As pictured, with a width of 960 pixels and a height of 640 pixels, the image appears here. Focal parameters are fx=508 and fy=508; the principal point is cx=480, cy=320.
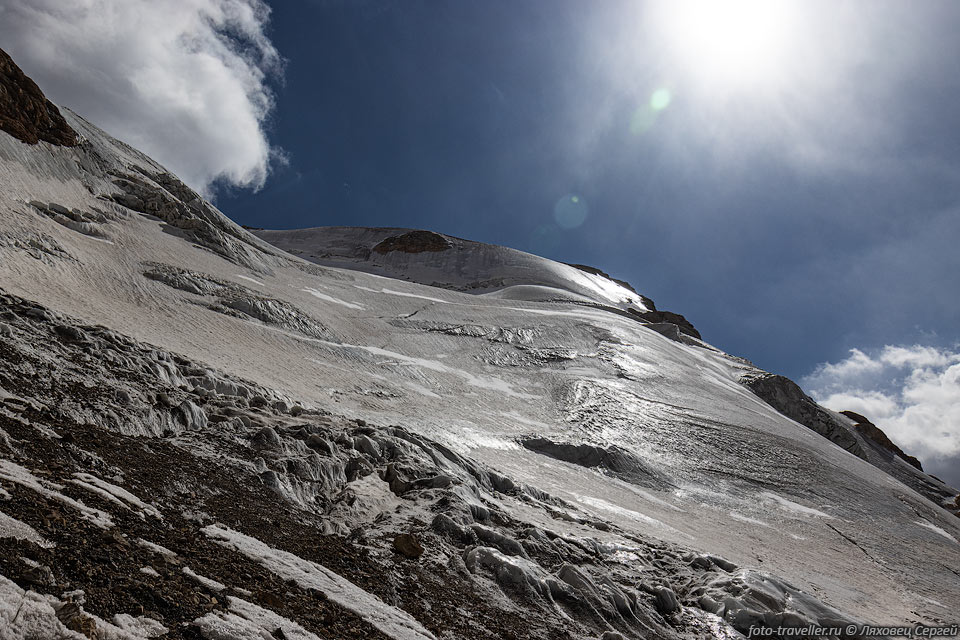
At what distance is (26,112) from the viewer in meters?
21.8

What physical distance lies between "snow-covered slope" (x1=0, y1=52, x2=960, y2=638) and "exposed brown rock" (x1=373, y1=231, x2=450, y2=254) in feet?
128

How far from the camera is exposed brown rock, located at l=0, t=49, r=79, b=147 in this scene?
68.5ft

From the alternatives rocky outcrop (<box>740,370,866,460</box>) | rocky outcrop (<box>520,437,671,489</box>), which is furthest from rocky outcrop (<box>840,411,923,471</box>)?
rocky outcrop (<box>520,437,671,489</box>)

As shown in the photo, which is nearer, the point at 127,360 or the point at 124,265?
the point at 127,360

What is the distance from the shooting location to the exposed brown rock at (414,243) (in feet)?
217

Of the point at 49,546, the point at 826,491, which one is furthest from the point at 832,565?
the point at 49,546

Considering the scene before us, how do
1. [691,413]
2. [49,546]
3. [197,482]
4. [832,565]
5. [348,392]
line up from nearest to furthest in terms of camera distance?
[49,546]
[197,482]
[832,565]
[348,392]
[691,413]

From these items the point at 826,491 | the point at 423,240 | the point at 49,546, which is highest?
the point at 423,240

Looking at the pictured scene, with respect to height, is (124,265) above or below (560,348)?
below

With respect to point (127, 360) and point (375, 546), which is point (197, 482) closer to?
point (375, 546)

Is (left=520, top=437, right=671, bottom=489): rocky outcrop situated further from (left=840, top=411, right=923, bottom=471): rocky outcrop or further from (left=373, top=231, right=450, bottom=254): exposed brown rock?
(left=373, top=231, right=450, bottom=254): exposed brown rock

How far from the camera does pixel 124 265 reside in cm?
1719

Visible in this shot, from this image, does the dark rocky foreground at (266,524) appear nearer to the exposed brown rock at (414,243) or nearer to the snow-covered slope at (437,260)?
the snow-covered slope at (437,260)

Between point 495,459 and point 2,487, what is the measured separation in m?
9.81
